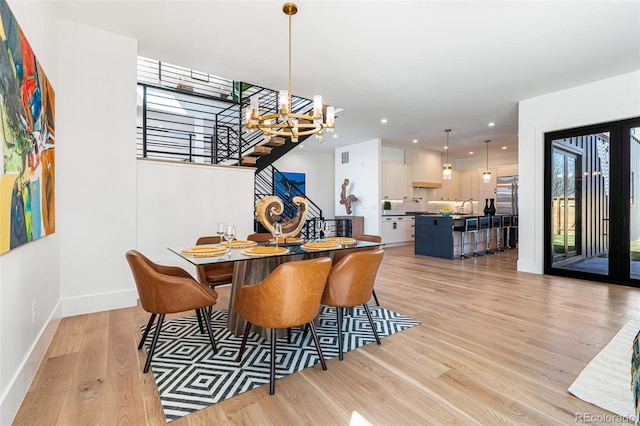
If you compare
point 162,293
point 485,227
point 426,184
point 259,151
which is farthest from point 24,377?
point 426,184

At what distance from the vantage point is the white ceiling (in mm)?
2791

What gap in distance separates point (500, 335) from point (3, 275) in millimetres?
3445

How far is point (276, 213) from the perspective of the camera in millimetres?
2773

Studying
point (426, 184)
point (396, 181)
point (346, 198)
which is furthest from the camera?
point (426, 184)

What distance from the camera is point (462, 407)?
1.67 metres

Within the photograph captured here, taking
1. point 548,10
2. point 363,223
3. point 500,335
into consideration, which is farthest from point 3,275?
point 363,223

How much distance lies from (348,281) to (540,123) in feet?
16.0

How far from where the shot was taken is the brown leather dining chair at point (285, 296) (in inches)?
71.0

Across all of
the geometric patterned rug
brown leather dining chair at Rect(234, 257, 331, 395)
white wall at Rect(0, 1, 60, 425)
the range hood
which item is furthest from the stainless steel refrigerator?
white wall at Rect(0, 1, 60, 425)

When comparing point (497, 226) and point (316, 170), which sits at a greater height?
point (316, 170)

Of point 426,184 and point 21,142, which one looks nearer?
point 21,142

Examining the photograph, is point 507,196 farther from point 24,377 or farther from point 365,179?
point 24,377

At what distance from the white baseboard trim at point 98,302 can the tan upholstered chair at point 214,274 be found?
1007 mm

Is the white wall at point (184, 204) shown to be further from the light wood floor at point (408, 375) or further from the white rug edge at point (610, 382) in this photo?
the white rug edge at point (610, 382)
